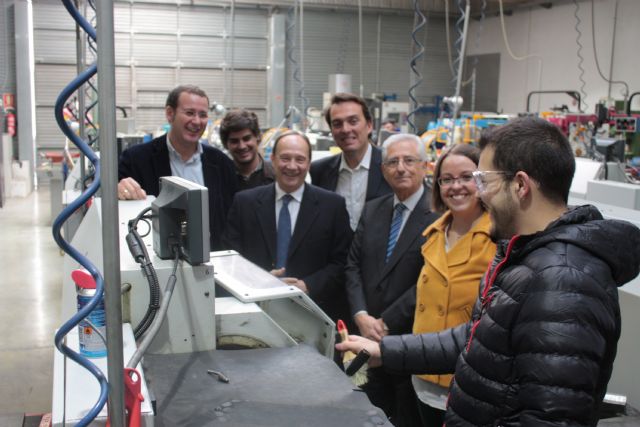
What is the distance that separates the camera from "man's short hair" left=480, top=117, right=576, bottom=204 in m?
1.12

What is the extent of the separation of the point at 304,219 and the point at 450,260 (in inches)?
27.2

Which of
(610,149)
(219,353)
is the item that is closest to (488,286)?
(219,353)

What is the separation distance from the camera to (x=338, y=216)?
2.46 m

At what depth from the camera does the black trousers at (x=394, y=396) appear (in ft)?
6.92

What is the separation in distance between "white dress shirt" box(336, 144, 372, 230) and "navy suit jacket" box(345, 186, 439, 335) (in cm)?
40

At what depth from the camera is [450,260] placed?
6.23 ft

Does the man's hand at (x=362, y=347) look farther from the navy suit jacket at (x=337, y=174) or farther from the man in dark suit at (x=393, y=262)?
the navy suit jacket at (x=337, y=174)

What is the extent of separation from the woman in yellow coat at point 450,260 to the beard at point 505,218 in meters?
0.68

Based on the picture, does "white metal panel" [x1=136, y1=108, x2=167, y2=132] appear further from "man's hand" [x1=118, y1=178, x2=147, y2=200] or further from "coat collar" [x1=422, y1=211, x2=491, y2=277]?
"coat collar" [x1=422, y1=211, x2=491, y2=277]

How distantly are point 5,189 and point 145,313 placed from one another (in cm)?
906

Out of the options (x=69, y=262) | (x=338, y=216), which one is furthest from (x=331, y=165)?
(x=69, y=262)

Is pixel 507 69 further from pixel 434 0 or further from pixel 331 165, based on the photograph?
pixel 331 165

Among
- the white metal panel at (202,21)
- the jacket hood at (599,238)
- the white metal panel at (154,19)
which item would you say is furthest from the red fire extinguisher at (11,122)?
the jacket hood at (599,238)

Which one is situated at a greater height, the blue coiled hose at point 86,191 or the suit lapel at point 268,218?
the blue coiled hose at point 86,191
